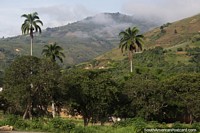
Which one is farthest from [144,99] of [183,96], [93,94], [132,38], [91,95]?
[132,38]

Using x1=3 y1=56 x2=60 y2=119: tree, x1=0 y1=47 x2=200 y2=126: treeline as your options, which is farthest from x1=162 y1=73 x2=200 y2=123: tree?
x1=3 y1=56 x2=60 y2=119: tree

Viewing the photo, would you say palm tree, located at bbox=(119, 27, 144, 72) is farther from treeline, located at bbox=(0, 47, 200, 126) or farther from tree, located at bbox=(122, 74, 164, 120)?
tree, located at bbox=(122, 74, 164, 120)

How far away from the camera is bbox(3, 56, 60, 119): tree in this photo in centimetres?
4828

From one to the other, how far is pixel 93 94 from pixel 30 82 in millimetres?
10737

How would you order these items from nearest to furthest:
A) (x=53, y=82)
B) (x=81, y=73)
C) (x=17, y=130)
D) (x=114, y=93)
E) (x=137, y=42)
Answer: (x=17, y=130) < (x=53, y=82) < (x=114, y=93) < (x=81, y=73) < (x=137, y=42)

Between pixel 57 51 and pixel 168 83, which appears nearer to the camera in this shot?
pixel 168 83

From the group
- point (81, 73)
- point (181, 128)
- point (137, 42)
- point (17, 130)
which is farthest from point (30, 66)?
point (137, 42)

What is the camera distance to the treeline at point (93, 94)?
49.1 m

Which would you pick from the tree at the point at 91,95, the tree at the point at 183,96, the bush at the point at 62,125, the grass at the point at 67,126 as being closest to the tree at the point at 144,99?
the tree at the point at 183,96

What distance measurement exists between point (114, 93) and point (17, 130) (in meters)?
25.3

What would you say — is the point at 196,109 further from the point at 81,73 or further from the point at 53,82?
the point at 53,82

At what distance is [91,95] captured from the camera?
5519 cm

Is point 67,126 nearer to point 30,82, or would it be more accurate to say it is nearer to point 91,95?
point 30,82

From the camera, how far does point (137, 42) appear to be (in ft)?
249
